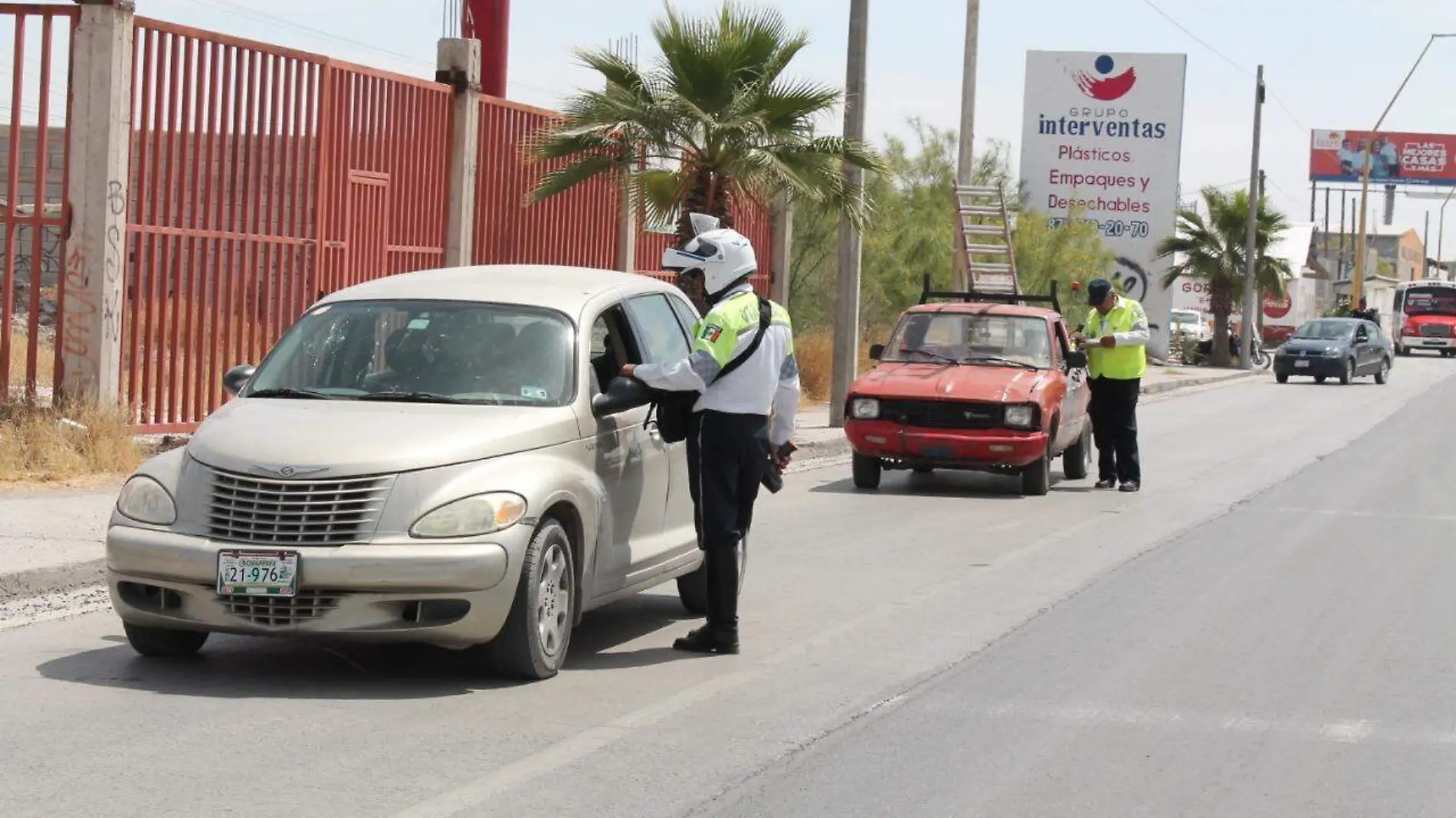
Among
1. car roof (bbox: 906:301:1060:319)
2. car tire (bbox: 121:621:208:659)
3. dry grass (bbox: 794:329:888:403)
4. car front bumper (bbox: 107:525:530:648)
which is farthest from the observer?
dry grass (bbox: 794:329:888:403)

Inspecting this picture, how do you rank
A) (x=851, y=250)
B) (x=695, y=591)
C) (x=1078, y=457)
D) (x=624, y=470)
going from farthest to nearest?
1. (x=851, y=250)
2. (x=1078, y=457)
3. (x=695, y=591)
4. (x=624, y=470)

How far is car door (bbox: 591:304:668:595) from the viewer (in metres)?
8.59

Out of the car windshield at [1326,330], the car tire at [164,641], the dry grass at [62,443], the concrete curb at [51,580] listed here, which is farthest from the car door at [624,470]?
the car windshield at [1326,330]

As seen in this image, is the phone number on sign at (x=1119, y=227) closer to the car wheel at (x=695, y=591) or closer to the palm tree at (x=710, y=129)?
the palm tree at (x=710, y=129)

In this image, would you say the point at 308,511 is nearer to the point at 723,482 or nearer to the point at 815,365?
the point at 723,482

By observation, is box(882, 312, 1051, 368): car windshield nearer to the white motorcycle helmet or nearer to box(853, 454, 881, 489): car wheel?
box(853, 454, 881, 489): car wheel

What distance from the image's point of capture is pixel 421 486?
7.56m

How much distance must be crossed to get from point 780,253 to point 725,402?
1858 cm

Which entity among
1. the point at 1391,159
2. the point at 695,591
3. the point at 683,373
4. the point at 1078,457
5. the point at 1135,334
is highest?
the point at 1391,159

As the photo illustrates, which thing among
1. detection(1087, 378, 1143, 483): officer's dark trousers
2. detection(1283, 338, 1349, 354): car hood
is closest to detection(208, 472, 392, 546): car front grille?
detection(1087, 378, 1143, 483): officer's dark trousers

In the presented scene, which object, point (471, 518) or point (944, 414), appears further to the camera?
point (944, 414)

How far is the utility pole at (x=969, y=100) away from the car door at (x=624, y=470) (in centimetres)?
2104

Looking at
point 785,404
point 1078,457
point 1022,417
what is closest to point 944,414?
point 1022,417

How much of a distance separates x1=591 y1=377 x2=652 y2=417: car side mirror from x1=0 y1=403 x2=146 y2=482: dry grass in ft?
22.0
